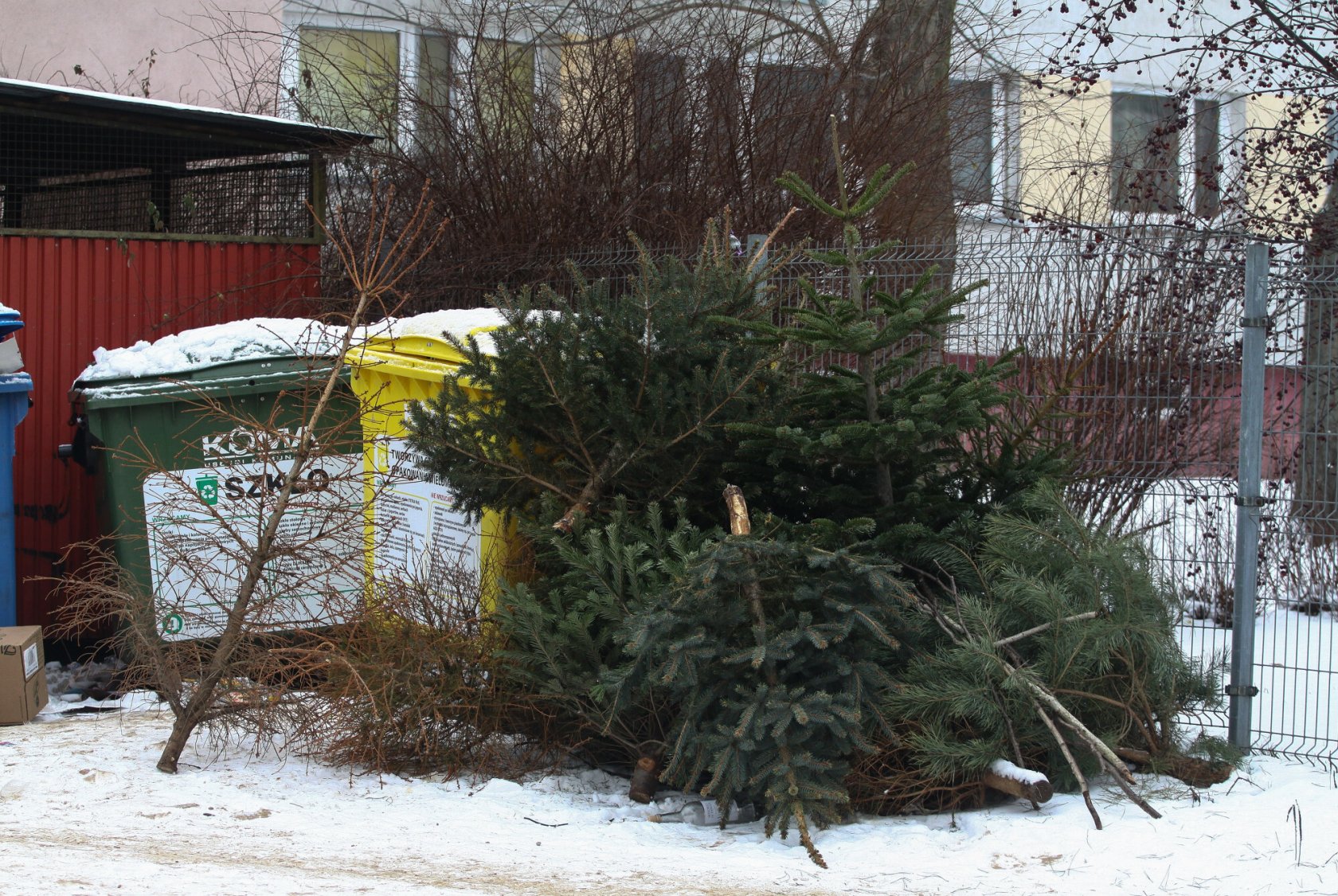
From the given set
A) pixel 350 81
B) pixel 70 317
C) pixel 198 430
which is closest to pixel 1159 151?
pixel 350 81

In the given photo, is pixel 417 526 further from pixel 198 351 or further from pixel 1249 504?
pixel 1249 504

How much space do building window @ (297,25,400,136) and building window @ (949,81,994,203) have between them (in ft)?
14.4

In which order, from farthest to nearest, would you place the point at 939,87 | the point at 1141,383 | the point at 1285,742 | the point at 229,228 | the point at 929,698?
1. the point at 939,87
2. the point at 229,228
3. the point at 1141,383
4. the point at 1285,742
5. the point at 929,698

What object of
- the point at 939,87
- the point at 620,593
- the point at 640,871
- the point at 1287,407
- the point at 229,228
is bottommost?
the point at 640,871

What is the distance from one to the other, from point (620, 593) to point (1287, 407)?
3148 millimetres

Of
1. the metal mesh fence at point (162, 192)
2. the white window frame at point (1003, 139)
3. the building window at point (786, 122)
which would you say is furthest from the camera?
the white window frame at point (1003, 139)

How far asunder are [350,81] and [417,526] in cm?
567

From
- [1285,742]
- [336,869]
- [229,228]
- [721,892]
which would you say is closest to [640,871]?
[721,892]

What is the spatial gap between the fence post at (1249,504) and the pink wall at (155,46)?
28.4 feet

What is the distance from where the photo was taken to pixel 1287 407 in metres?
5.51

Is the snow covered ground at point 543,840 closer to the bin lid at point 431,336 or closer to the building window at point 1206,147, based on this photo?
the bin lid at point 431,336

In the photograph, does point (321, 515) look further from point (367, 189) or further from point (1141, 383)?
point (367, 189)

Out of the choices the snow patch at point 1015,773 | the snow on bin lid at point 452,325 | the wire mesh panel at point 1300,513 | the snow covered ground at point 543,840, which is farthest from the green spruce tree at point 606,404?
the wire mesh panel at point 1300,513

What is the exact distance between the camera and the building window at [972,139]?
33.5 ft
